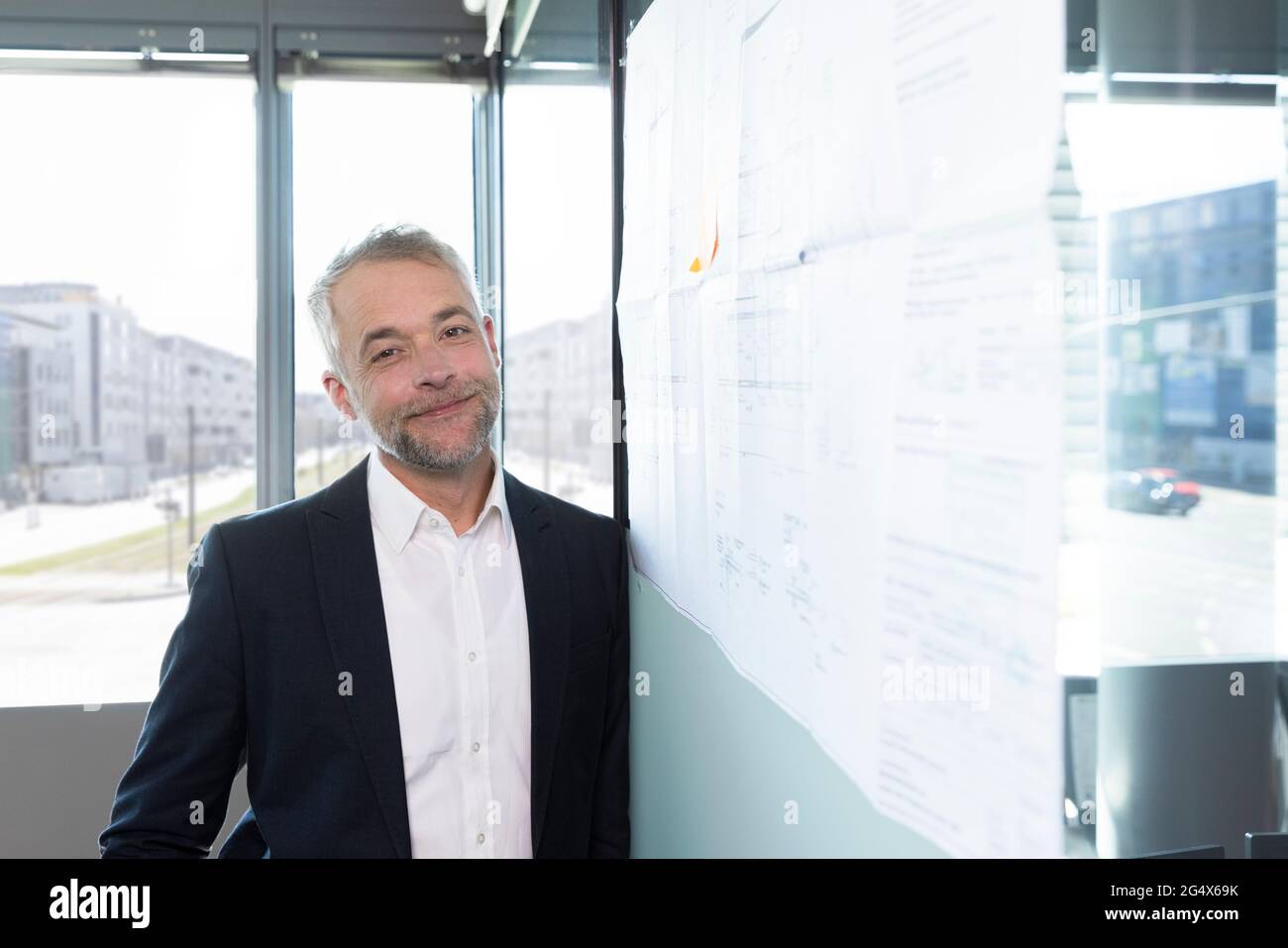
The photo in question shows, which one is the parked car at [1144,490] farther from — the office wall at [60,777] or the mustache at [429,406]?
the office wall at [60,777]

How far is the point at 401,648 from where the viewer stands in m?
1.38

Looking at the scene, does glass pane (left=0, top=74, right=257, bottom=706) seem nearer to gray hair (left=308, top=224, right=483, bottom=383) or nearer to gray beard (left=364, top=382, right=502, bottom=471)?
gray hair (left=308, top=224, right=483, bottom=383)

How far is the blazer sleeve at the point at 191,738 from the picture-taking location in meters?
1.32

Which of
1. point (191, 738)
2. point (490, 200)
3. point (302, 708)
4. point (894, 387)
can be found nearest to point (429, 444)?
point (302, 708)

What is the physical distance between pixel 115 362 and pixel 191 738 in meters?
2.16

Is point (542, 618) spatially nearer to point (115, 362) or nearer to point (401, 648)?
point (401, 648)

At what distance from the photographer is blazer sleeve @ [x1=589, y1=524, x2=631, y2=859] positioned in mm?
1524

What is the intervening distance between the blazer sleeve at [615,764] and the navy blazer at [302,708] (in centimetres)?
5

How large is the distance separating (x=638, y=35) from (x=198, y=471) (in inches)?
89.7

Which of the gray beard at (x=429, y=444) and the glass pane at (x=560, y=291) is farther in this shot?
the glass pane at (x=560, y=291)

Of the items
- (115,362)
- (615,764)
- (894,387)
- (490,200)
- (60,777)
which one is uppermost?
(490,200)

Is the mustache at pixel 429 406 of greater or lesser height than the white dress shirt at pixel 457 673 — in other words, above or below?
above

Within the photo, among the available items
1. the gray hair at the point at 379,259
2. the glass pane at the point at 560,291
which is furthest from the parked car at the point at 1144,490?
the glass pane at the point at 560,291

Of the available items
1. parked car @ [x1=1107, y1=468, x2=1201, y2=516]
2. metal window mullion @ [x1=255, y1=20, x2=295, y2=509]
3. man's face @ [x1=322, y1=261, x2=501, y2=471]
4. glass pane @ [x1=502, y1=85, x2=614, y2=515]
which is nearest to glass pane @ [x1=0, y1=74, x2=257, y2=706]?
metal window mullion @ [x1=255, y1=20, x2=295, y2=509]
